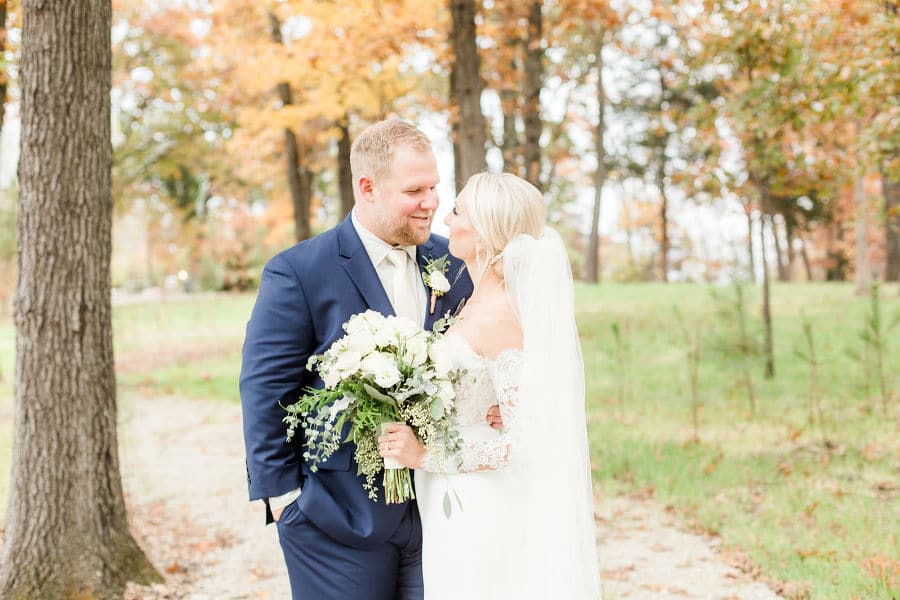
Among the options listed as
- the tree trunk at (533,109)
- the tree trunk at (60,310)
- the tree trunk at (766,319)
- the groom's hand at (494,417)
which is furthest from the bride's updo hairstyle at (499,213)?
the tree trunk at (533,109)

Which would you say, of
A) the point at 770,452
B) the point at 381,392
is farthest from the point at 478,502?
the point at 770,452

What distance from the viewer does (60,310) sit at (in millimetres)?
4418

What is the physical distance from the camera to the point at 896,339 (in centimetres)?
1185

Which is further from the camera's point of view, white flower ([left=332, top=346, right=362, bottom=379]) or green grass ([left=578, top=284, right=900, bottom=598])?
green grass ([left=578, top=284, right=900, bottom=598])

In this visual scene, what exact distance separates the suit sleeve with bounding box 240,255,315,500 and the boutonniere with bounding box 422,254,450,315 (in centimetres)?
48

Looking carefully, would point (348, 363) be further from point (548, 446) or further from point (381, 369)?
point (548, 446)

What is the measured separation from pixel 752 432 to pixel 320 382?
6576mm

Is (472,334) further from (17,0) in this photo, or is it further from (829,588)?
(17,0)

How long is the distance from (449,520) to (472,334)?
66cm

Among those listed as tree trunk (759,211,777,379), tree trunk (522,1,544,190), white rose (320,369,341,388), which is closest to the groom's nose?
white rose (320,369,341,388)

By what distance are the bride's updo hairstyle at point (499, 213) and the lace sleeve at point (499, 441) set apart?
1.25 ft

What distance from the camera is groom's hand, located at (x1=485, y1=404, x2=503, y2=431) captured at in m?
2.91

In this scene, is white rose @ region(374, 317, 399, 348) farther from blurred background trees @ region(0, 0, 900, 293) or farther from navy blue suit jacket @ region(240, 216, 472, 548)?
blurred background trees @ region(0, 0, 900, 293)

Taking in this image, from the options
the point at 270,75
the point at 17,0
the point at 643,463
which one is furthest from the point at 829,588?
the point at 270,75
